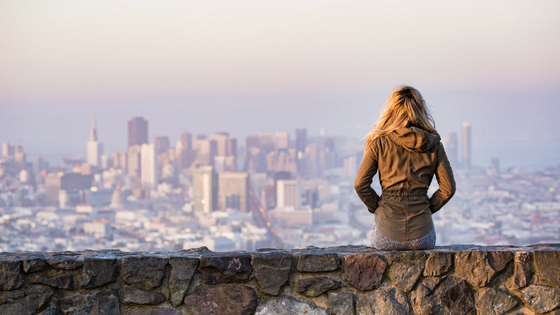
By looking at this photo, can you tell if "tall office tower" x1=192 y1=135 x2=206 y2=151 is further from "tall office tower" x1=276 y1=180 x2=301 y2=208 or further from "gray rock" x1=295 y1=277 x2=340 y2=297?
"gray rock" x1=295 y1=277 x2=340 y2=297

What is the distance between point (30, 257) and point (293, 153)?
85.0 metres

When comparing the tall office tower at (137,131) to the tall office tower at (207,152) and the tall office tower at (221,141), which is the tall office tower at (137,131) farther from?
the tall office tower at (207,152)

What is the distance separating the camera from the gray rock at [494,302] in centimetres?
224

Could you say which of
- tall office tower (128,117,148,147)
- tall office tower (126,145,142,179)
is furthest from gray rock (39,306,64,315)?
tall office tower (128,117,148,147)

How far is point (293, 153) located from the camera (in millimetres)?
87188

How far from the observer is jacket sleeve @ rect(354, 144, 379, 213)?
7.66 feet

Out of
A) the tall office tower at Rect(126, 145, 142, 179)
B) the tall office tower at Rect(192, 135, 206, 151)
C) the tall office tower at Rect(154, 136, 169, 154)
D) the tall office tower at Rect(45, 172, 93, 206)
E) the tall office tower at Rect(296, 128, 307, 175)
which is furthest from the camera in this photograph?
the tall office tower at Rect(192, 135, 206, 151)

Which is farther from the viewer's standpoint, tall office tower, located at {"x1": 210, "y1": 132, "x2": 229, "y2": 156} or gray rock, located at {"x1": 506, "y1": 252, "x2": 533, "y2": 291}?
tall office tower, located at {"x1": 210, "y1": 132, "x2": 229, "y2": 156}

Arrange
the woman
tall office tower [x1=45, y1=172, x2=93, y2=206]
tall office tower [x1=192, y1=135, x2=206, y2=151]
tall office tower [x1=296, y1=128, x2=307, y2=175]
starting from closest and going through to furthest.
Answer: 1. the woman
2. tall office tower [x1=45, y1=172, x2=93, y2=206]
3. tall office tower [x1=296, y1=128, x2=307, y2=175]
4. tall office tower [x1=192, y1=135, x2=206, y2=151]

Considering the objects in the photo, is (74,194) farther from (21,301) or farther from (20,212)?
(21,301)

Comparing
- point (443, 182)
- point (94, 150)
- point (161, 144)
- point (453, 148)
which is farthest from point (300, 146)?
point (443, 182)

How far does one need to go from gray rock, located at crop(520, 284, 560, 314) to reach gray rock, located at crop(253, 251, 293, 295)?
93cm

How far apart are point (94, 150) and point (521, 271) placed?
317 ft

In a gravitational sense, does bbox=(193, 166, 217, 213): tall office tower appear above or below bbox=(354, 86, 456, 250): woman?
below
